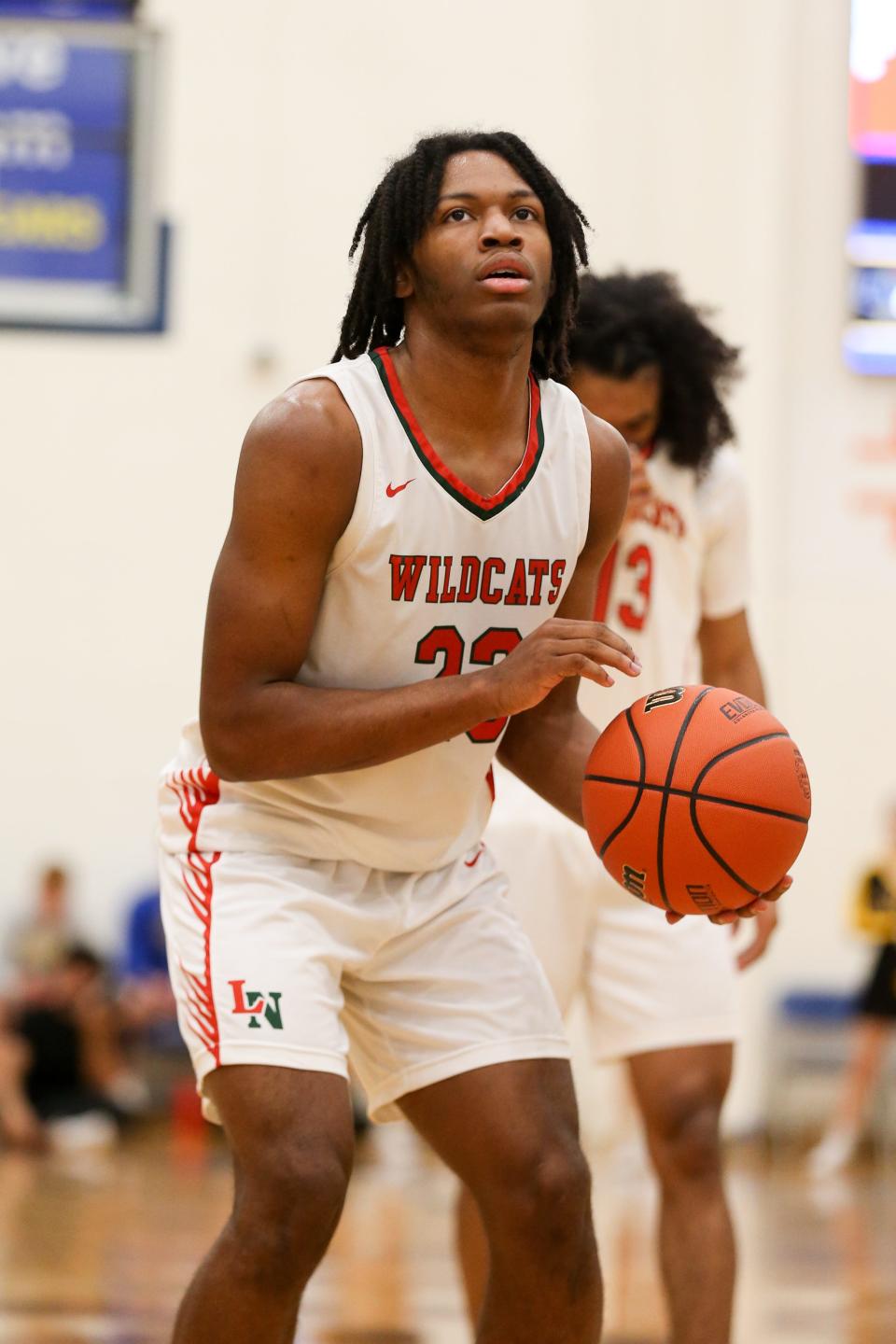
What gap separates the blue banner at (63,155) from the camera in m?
9.24

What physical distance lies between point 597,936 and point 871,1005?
17.1ft

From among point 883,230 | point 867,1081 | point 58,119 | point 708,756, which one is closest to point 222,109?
point 58,119

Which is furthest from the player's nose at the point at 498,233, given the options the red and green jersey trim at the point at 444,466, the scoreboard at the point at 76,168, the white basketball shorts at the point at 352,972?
the scoreboard at the point at 76,168

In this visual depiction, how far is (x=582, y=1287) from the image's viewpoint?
2941mm

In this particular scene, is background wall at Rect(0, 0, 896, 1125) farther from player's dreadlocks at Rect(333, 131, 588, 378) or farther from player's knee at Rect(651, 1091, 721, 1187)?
player's dreadlocks at Rect(333, 131, 588, 378)

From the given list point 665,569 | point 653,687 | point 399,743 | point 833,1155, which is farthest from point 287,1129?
point 833,1155

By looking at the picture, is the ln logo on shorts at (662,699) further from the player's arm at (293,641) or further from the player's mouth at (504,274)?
the player's mouth at (504,274)

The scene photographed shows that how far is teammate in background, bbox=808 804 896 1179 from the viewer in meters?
8.90

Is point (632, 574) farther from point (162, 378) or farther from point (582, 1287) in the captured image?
point (162, 378)

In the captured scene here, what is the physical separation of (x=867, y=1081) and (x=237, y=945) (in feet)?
22.3

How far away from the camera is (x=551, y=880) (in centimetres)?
406

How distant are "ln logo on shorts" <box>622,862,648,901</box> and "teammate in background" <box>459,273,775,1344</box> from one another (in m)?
0.98

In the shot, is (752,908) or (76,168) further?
(76,168)

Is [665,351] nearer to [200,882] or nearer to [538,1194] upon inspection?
A: [200,882]
